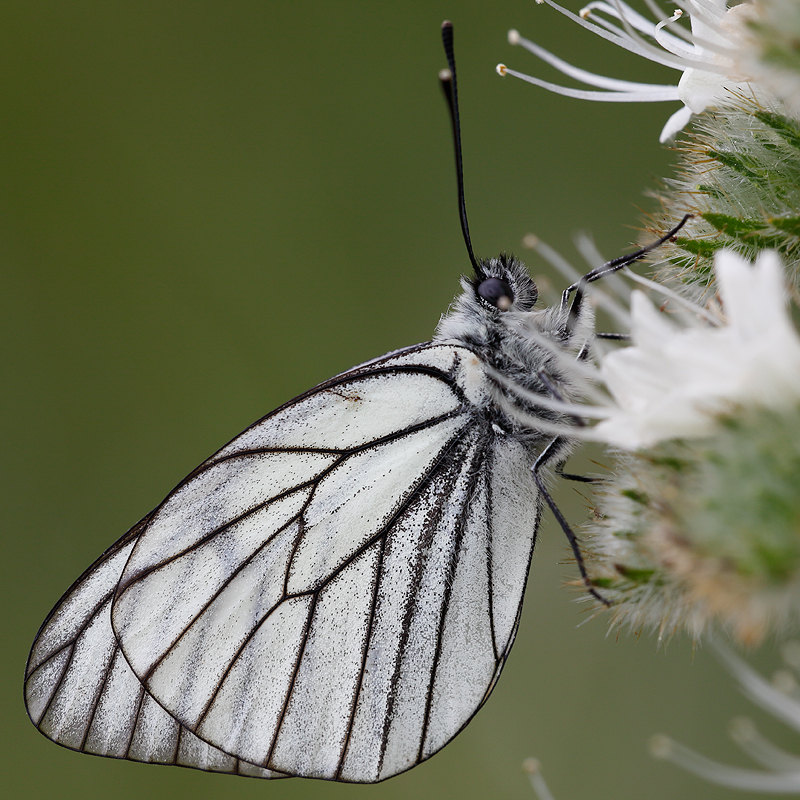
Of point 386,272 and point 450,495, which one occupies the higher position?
point 386,272

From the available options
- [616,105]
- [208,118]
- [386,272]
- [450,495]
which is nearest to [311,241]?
[386,272]

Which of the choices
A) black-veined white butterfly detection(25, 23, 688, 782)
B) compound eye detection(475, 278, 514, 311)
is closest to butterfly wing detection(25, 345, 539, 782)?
black-veined white butterfly detection(25, 23, 688, 782)

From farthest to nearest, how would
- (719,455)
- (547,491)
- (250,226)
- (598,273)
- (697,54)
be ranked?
(250,226), (547,491), (598,273), (697,54), (719,455)

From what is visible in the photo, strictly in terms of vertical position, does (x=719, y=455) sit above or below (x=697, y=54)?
below

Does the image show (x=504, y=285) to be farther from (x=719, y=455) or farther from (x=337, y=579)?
(x=719, y=455)

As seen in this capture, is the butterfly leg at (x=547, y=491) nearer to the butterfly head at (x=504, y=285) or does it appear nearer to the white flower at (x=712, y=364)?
the butterfly head at (x=504, y=285)

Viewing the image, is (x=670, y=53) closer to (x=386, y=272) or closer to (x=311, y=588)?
(x=311, y=588)

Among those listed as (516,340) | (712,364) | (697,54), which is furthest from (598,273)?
(712,364)
